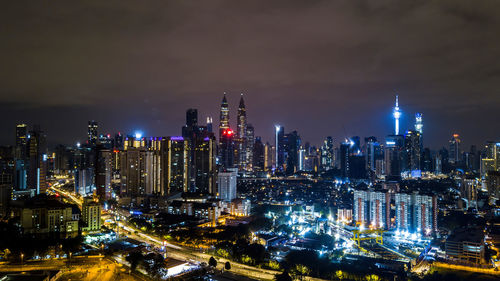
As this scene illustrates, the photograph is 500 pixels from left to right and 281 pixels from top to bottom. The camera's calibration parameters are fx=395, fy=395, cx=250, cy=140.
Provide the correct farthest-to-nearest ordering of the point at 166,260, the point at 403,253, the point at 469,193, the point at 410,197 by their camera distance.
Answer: the point at 469,193 < the point at 410,197 < the point at 403,253 < the point at 166,260

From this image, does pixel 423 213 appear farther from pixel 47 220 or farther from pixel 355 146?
pixel 355 146

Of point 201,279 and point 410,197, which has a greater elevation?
point 410,197

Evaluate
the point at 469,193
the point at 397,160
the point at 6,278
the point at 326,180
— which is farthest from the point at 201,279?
the point at 397,160

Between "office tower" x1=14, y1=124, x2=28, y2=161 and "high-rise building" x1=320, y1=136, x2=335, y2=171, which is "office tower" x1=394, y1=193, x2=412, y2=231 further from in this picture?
"high-rise building" x1=320, y1=136, x2=335, y2=171

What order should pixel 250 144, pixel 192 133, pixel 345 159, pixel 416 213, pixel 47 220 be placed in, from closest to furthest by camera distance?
1. pixel 47 220
2. pixel 416 213
3. pixel 192 133
4. pixel 345 159
5. pixel 250 144

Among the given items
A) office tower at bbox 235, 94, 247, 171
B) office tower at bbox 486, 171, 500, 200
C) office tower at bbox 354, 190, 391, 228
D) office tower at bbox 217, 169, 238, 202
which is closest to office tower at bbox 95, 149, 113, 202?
office tower at bbox 217, 169, 238, 202

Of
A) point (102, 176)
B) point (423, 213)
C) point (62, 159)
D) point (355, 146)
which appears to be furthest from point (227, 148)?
point (423, 213)

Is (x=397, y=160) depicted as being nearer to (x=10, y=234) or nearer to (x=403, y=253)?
(x=403, y=253)

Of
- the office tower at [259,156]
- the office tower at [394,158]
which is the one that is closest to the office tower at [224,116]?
the office tower at [259,156]
